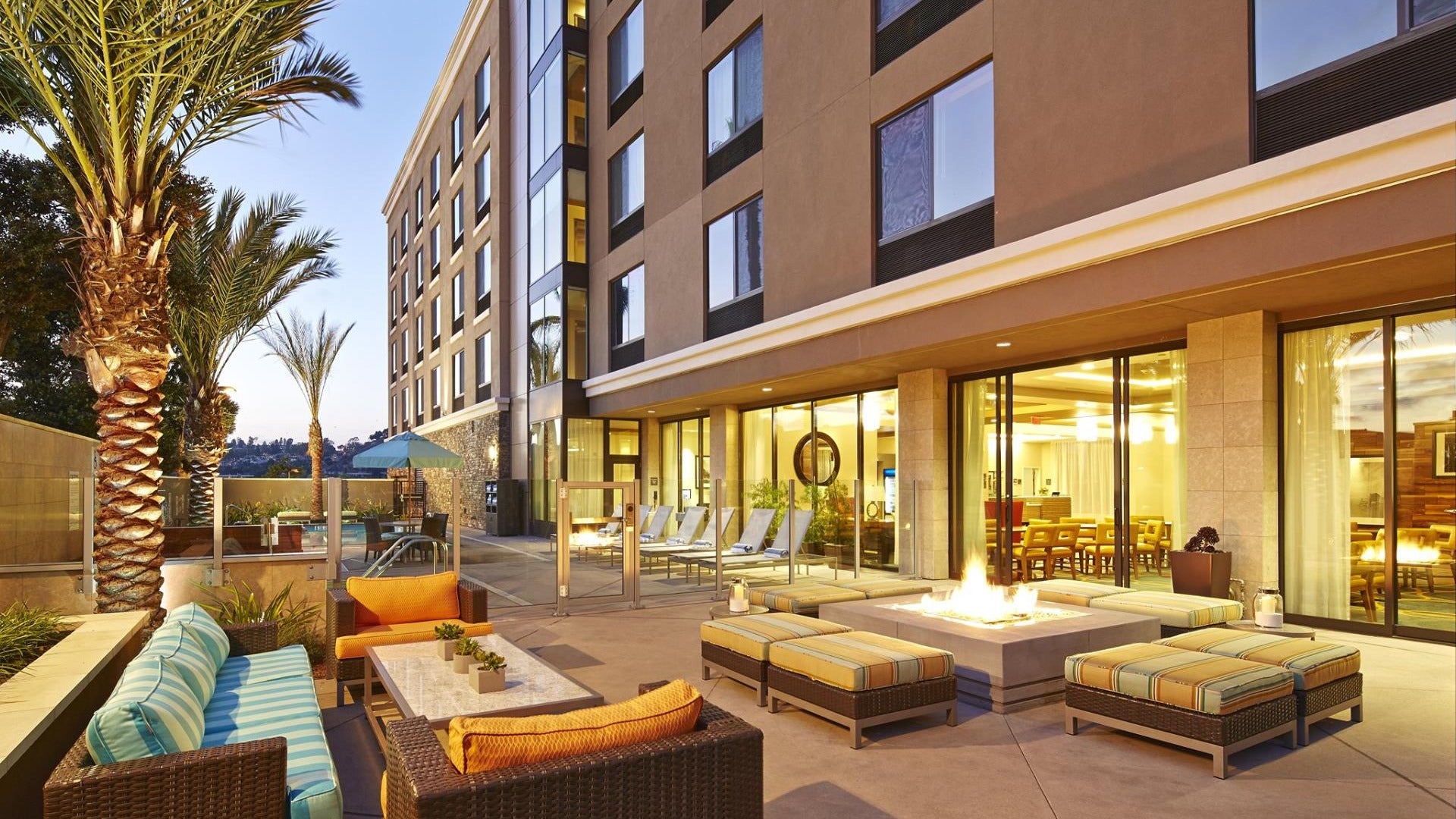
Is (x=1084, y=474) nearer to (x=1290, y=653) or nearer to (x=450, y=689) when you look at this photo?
(x=1290, y=653)

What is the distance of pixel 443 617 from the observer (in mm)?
7301

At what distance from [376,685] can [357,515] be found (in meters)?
18.6

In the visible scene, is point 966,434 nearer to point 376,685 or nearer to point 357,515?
point 376,685

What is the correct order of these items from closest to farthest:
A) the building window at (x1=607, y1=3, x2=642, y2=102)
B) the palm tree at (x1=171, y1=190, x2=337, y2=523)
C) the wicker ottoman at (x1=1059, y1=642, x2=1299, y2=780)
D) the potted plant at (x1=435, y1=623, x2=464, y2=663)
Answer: the wicker ottoman at (x1=1059, y1=642, x2=1299, y2=780) < the potted plant at (x1=435, y1=623, x2=464, y2=663) < the palm tree at (x1=171, y1=190, x2=337, y2=523) < the building window at (x1=607, y1=3, x2=642, y2=102)

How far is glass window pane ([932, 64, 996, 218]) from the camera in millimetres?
10211

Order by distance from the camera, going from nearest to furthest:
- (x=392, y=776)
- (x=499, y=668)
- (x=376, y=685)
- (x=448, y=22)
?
(x=392, y=776) → (x=499, y=668) → (x=376, y=685) → (x=448, y=22)

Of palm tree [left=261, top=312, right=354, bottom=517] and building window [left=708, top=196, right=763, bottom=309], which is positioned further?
palm tree [left=261, top=312, right=354, bottom=517]

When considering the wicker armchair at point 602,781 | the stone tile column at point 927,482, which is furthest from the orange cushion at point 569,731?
the stone tile column at point 927,482

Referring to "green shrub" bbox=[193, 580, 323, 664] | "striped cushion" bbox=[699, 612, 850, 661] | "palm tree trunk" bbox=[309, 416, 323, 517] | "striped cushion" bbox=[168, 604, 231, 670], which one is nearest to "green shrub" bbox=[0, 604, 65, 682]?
"striped cushion" bbox=[168, 604, 231, 670]

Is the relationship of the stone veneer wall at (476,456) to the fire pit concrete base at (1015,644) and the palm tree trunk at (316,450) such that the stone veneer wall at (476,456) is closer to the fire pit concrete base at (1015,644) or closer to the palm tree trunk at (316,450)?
the palm tree trunk at (316,450)

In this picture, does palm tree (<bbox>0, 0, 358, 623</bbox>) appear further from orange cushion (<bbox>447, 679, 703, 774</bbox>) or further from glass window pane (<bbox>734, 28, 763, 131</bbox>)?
glass window pane (<bbox>734, 28, 763, 131</bbox>)

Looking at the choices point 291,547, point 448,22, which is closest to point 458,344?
point 291,547

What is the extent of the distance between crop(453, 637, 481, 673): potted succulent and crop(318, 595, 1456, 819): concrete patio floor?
0.65m

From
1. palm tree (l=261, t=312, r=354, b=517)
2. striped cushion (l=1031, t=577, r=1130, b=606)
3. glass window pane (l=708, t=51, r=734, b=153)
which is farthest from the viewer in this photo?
palm tree (l=261, t=312, r=354, b=517)
